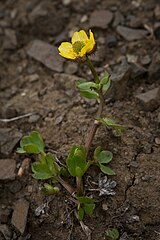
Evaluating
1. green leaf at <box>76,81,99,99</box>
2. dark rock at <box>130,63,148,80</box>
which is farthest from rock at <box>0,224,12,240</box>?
dark rock at <box>130,63,148,80</box>

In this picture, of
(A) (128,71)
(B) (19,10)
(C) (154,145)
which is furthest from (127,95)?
(B) (19,10)

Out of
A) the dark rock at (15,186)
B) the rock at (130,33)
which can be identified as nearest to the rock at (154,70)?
the rock at (130,33)

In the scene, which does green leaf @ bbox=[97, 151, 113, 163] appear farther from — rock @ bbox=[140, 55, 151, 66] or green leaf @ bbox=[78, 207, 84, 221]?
rock @ bbox=[140, 55, 151, 66]

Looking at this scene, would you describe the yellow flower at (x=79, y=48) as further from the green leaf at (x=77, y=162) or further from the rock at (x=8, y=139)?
the rock at (x=8, y=139)

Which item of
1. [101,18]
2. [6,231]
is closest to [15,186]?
[6,231]

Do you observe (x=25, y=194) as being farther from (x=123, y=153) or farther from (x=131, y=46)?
(x=131, y=46)

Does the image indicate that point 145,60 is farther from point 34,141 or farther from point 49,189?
point 49,189
